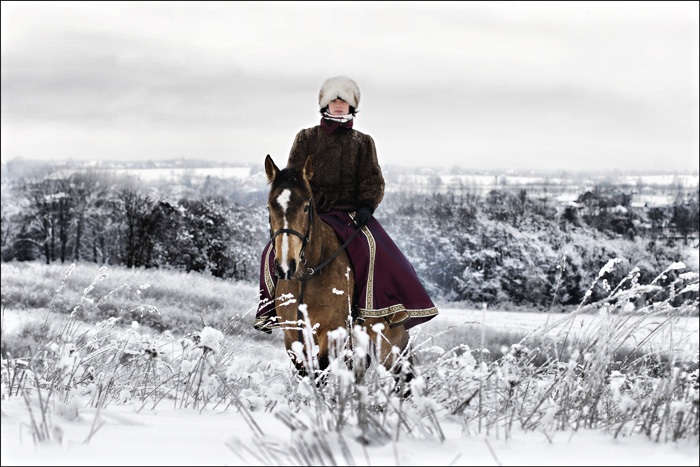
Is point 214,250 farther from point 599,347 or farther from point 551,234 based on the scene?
point 599,347

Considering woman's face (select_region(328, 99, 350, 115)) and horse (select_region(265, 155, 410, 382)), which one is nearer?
horse (select_region(265, 155, 410, 382))

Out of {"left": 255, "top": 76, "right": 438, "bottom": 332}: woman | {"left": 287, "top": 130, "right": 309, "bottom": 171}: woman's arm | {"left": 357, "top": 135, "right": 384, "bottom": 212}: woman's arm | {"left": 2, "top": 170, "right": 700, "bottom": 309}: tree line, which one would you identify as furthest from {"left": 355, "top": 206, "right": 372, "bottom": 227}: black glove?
{"left": 2, "top": 170, "right": 700, "bottom": 309}: tree line

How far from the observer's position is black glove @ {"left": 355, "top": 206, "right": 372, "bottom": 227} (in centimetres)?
538

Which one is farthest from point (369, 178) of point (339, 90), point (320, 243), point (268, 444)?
point (268, 444)

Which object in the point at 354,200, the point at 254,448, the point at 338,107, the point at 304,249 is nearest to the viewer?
the point at 254,448

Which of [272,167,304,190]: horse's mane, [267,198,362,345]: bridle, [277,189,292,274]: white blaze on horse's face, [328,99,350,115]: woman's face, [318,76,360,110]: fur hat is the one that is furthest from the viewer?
[328,99,350,115]: woman's face

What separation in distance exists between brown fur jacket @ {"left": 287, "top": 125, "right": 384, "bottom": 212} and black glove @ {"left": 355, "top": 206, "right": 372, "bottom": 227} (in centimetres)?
13

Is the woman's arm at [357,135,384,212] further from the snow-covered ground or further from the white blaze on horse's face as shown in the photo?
the snow-covered ground

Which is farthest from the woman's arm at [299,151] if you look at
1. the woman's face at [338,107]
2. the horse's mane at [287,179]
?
the horse's mane at [287,179]

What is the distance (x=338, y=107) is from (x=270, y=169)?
44.0 inches

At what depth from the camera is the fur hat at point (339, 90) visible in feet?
18.1

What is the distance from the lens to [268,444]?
239 cm

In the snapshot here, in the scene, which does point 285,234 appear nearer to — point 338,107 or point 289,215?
point 289,215

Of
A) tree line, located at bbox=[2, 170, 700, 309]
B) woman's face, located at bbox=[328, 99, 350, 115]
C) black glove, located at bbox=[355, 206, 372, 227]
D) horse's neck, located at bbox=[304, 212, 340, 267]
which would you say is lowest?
tree line, located at bbox=[2, 170, 700, 309]
